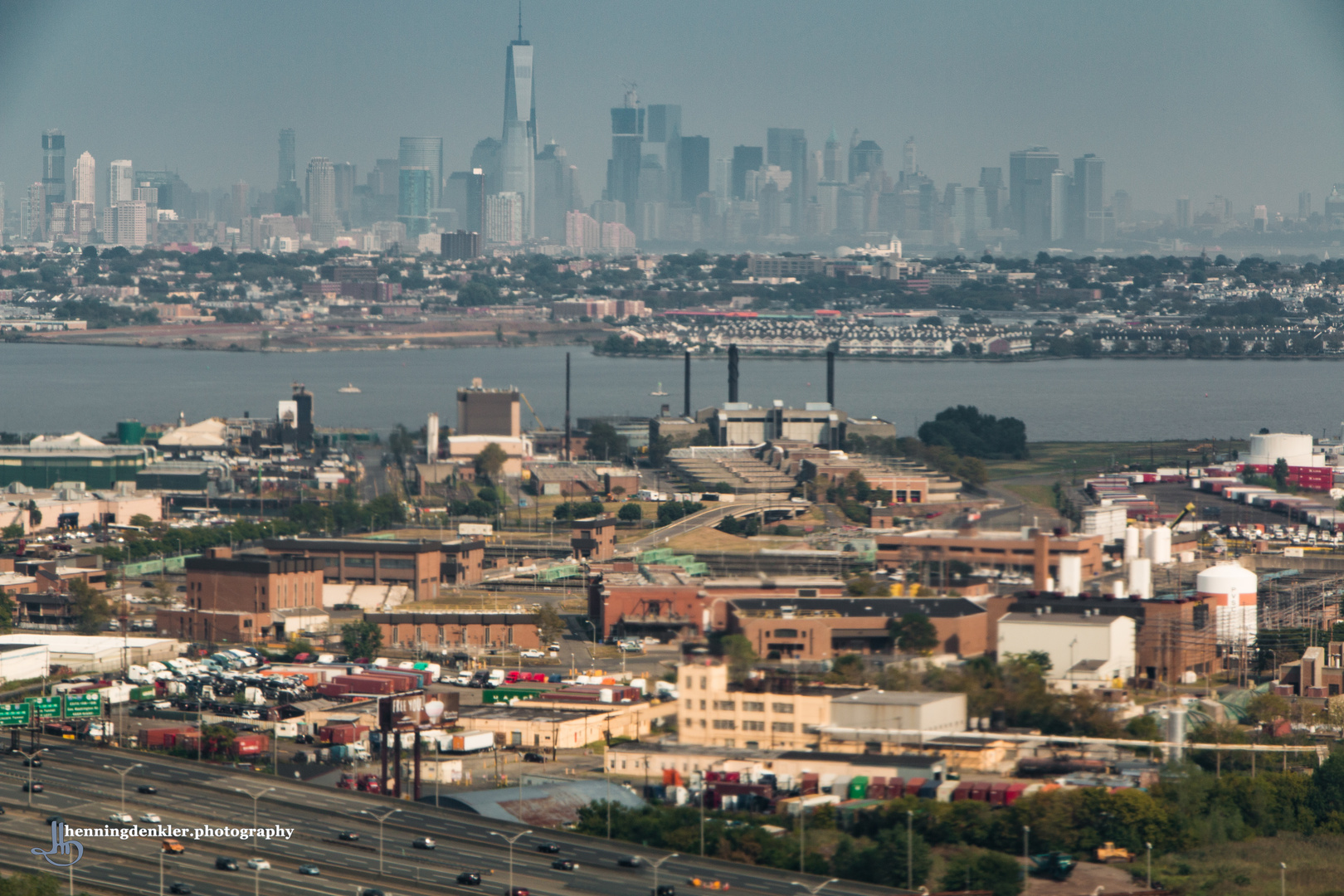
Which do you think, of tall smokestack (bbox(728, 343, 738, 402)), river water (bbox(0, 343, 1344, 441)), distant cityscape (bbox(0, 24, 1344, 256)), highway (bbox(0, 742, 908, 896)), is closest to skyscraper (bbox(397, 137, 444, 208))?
distant cityscape (bbox(0, 24, 1344, 256))

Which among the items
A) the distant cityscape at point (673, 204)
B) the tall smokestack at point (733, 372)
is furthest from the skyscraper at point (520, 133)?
the tall smokestack at point (733, 372)

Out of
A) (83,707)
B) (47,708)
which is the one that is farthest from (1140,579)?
(47,708)

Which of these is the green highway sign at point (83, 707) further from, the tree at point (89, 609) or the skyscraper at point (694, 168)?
the skyscraper at point (694, 168)

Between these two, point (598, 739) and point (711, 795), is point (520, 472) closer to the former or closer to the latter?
point (598, 739)

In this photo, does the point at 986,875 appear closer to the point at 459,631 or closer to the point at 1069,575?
the point at 1069,575

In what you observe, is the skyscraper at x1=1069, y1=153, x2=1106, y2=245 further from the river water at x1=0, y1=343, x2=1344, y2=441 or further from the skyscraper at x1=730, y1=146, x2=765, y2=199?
the river water at x1=0, y1=343, x2=1344, y2=441

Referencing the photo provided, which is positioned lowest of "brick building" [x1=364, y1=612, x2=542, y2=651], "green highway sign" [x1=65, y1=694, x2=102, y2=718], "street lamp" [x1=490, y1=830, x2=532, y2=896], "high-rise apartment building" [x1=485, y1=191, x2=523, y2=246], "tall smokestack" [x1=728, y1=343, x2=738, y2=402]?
"brick building" [x1=364, y1=612, x2=542, y2=651]

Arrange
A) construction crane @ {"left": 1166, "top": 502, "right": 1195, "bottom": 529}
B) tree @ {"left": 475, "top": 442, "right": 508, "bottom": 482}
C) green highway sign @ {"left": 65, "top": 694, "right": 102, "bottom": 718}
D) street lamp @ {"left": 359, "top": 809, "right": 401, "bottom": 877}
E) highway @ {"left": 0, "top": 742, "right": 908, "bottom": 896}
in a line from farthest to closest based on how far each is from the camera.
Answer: tree @ {"left": 475, "top": 442, "right": 508, "bottom": 482} → construction crane @ {"left": 1166, "top": 502, "right": 1195, "bottom": 529} → green highway sign @ {"left": 65, "top": 694, "right": 102, "bottom": 718} → street lamp @ {"left": 359, "top": 809, "right": 401, "bottom": 877} → highway @ {"left": 0, "top": 742, "right": 908, "bottom": 896}
